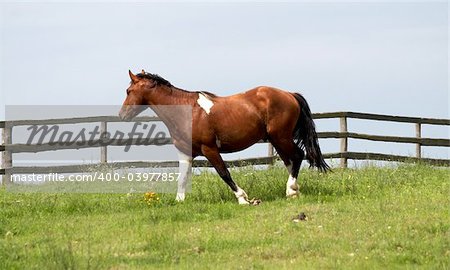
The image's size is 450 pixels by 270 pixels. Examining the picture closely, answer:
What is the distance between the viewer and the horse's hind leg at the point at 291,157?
1297 cm

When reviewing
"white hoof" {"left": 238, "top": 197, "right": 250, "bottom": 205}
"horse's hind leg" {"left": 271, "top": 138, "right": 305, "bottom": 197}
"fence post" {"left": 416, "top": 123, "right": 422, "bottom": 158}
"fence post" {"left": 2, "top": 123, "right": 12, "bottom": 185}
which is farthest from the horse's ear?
"fence post" {"left": 416, "top": 123, "right": 422, "bottom": 158}

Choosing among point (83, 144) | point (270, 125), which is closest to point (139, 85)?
point (270, 125)

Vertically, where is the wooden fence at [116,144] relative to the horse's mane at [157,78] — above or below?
below

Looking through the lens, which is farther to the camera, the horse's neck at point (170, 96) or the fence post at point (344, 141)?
the fence post at point (344, 141)

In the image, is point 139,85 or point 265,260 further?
point 139,85

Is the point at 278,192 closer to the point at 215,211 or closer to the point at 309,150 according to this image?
the point at 309,150

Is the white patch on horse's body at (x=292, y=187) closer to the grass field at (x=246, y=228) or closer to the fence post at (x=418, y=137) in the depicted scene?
the grass field at (x=246, y=228)

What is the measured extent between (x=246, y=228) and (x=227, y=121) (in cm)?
294

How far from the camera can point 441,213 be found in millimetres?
10805

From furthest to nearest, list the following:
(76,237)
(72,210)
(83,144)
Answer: (83,144) → (72,210) → (76,237)

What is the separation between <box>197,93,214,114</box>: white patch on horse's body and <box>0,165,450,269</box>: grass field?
154cm

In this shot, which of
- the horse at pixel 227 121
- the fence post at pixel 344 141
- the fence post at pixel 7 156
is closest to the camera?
the horse at pixel 227 121

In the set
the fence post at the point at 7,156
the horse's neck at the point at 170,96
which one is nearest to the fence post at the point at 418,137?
the horse's neck at the point at 170,96

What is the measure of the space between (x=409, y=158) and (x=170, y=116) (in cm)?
1066
